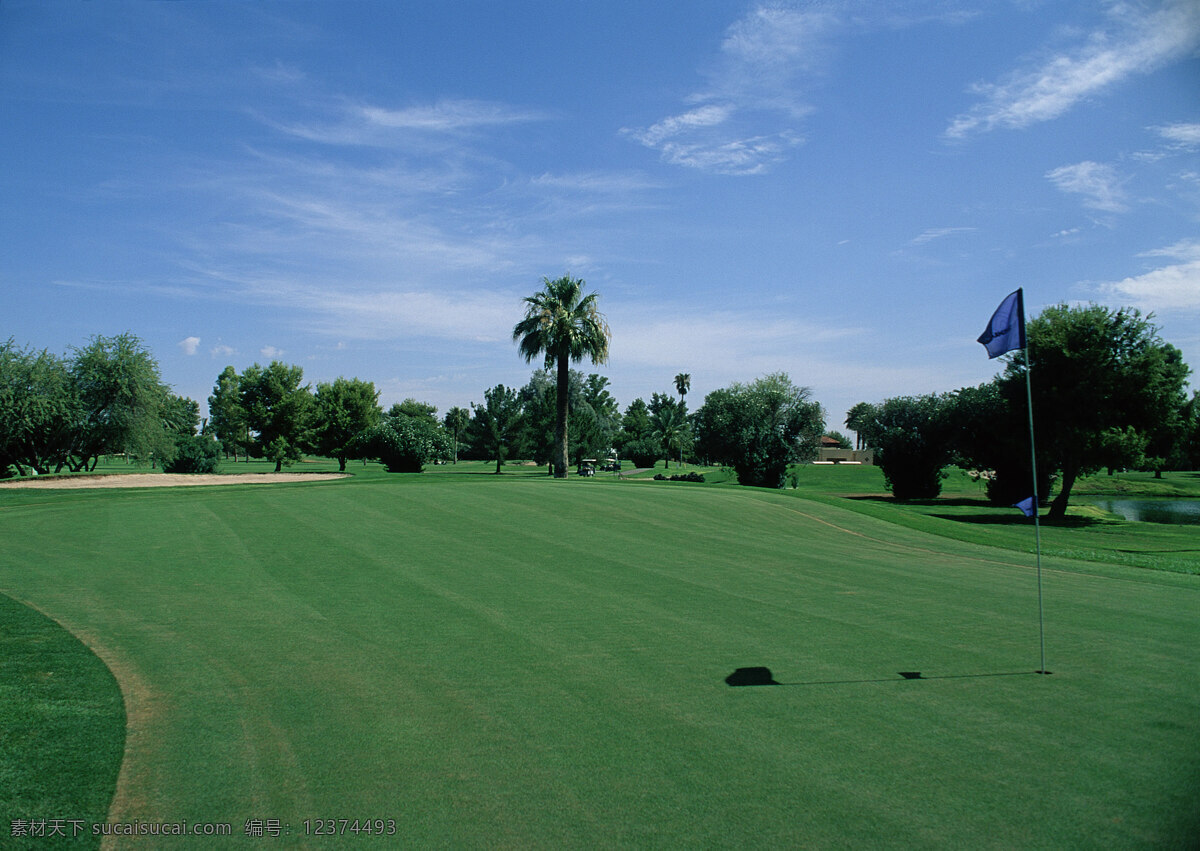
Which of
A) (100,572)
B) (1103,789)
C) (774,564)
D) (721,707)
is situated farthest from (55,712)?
(774,564)

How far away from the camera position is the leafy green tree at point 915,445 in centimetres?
5194

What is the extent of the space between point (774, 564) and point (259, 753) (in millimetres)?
11799

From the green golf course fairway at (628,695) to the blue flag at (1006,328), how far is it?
402cm

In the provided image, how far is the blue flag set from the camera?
9.30 meters

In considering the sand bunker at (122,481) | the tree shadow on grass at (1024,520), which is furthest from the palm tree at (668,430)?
the sand bunker at (122,481)

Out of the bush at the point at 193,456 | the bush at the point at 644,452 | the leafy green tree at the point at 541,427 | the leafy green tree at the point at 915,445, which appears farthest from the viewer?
the bush at the point at 644,452

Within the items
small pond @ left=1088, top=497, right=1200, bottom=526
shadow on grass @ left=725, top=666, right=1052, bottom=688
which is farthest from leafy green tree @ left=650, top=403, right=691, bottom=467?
shadow on grass @ left=725, top=666, right=1052, bottom=688

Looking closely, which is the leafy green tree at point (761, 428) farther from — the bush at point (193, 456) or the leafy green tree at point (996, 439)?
the bush at point (193, 456)

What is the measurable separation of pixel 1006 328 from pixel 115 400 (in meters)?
52.6

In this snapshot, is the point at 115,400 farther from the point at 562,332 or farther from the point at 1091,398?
the point at 1091,398

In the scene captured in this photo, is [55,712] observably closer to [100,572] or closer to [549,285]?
[100,572]

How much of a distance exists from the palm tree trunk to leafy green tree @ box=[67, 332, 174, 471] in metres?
28.6

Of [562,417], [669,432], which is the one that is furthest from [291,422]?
[669,432]

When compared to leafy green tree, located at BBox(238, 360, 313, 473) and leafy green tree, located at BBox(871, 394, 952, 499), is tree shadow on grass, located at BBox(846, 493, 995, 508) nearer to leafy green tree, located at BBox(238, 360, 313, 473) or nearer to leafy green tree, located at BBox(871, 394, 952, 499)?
leafy green tree, located at BBox(871, 394, 952, 499)
